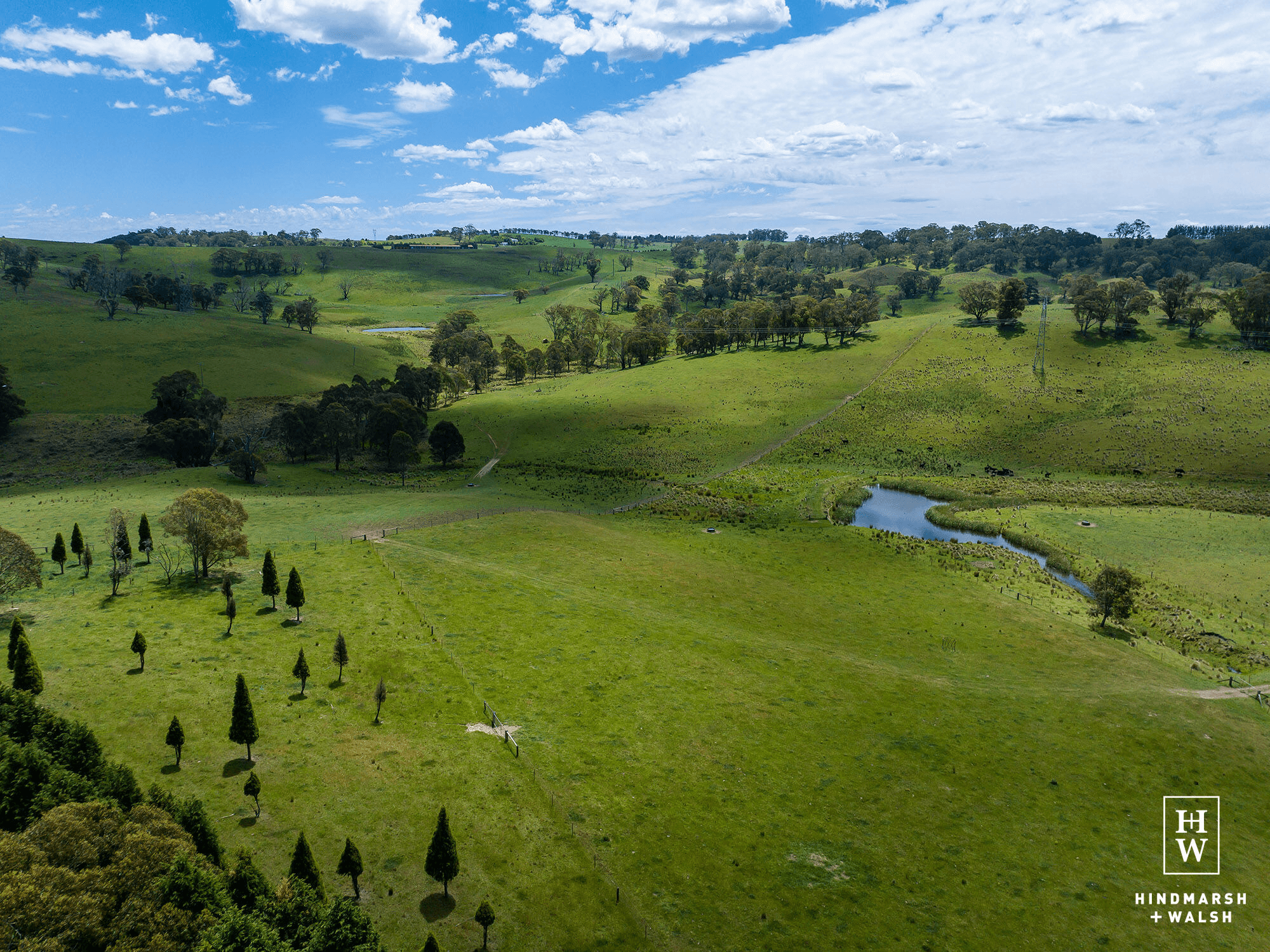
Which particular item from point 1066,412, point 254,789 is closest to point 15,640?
point 254,789

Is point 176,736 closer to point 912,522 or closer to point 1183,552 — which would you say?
point 912,522

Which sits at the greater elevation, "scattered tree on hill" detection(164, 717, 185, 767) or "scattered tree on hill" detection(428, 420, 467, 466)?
"scattered tree on hill" detection(428, 420, 467, 466)

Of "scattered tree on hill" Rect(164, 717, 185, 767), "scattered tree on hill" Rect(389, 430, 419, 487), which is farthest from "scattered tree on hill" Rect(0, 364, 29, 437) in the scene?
"scattered tree on hill" Rect(164, 717, 185, 767)

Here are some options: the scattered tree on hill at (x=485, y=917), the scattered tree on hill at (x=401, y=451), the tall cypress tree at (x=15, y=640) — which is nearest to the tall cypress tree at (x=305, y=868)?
the scattered tree on hill at (x=485, y=917)

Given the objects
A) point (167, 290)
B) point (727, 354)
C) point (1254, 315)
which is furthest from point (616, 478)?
point (167, 290)

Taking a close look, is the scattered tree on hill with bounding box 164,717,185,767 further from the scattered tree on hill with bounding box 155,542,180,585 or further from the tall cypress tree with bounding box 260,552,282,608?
the scattered tree on hill with bounding box 155,542,180,585

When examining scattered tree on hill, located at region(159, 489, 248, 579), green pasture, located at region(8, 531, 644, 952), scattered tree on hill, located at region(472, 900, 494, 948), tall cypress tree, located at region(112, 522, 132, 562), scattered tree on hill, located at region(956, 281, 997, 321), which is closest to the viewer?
scattered tree on hill, located at region(472, 900, 494, 948)
